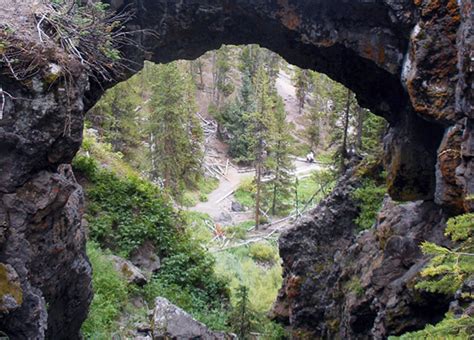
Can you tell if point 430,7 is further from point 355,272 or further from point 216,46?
point 355,272

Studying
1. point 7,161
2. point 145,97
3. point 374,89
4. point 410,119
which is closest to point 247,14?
point 374,89

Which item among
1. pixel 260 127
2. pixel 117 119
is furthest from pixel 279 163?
pixel 117 119

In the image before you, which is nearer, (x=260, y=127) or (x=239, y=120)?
(x=260, y=127)

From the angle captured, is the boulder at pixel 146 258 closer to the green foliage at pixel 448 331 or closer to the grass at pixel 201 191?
the green foliage at pixel 448 331

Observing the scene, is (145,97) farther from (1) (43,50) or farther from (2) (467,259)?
(2) (467,259)

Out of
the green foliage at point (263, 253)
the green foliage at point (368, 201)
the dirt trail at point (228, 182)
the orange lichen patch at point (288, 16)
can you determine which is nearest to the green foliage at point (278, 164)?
the dirt trail at point (228, 182)

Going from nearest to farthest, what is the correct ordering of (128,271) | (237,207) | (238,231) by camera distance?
(128,271), (238,231), (237,207)

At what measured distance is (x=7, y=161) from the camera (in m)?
6.30

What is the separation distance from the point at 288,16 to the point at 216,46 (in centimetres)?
280

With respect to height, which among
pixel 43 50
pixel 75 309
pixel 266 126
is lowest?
pixel 266 126

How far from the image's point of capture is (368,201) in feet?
44.5

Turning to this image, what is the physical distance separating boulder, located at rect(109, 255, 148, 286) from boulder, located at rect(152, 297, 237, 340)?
320 centimetres

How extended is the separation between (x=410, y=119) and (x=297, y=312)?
7.24m

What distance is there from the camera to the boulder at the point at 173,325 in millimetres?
9789
